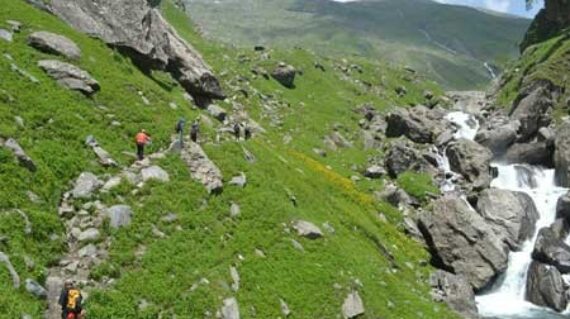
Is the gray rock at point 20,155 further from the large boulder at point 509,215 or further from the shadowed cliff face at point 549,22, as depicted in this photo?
the shadowed cliff face at point 549,22

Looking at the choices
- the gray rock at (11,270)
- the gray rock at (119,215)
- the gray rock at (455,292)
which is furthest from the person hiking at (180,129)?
the gray rock at (455,292)

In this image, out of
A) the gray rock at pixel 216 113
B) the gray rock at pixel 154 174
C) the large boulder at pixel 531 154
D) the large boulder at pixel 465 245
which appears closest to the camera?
the gray rock at pixel 154 174

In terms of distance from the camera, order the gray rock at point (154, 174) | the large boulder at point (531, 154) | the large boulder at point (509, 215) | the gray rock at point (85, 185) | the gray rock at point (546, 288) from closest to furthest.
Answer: the gray rock at point (85, 185) < the gray rock at point (154, 174) < the gray rock at point (546, 288) < the large boulder at point (509, 215) < the large boulder at point (531, 154)

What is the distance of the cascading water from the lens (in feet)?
164

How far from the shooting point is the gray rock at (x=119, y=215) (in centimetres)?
2872

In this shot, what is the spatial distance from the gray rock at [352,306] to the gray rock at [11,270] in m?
16.7

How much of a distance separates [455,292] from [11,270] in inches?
1334

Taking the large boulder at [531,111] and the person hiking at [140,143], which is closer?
the person hiking at [140,143]

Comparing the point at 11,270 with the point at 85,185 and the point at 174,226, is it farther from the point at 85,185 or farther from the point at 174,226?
the point at 174,226

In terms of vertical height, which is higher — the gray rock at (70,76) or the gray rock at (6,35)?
the gray rock at (6,35)

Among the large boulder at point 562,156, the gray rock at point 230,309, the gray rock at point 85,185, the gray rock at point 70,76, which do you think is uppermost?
the gray rock at point 70,76

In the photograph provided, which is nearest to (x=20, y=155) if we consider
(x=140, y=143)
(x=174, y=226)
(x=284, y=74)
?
(x=140, y=143)

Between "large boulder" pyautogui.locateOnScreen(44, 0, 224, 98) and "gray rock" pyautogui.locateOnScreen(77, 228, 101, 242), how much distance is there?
23822 millimetres

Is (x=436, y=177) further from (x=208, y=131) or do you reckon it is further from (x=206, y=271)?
(x=206, y=271)
